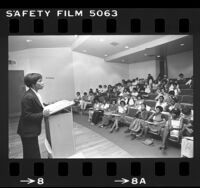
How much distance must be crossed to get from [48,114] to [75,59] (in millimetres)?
1548

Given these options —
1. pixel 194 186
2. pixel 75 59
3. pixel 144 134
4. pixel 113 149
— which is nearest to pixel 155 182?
pixel 194 186

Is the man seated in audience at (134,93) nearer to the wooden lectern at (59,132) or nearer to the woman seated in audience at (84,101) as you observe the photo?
the woman seated in audience at (84,101)

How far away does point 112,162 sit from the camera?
1702 millimetres

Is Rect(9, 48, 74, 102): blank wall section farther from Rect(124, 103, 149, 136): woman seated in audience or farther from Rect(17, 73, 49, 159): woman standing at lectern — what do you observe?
Rect(124, 103, 149, 136): woman seated in audience

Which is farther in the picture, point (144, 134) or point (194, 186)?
point (144, 134)

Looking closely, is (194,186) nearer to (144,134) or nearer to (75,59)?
(144,134)

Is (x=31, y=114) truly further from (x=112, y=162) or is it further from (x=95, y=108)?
(x=95, y=108)

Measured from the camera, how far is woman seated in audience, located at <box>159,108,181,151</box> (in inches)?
89.8

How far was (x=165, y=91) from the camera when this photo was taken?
3797 millimetres

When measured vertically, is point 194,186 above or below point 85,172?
below

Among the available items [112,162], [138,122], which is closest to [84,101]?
[138,122]

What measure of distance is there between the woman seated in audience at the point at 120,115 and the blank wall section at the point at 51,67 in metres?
1.22

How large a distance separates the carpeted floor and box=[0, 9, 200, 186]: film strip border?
33 cm

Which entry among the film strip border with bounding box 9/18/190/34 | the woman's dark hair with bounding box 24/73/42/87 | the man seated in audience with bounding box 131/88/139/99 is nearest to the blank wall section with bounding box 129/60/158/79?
the man seated in audience with bounding box 131/88/139/99
